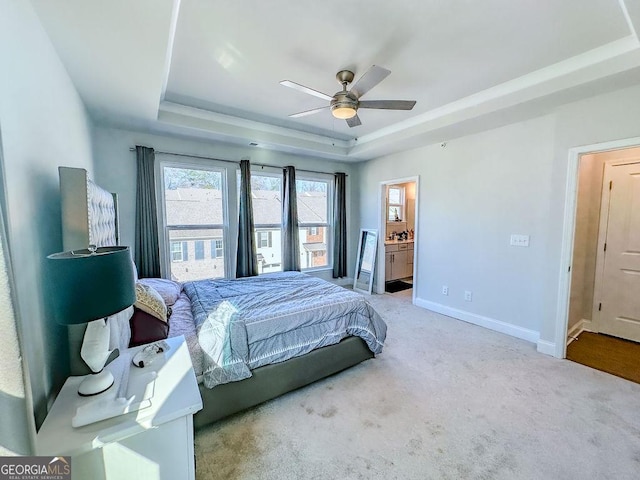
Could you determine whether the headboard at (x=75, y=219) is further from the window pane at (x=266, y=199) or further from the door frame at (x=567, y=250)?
the door frame at (x=567, y=250)

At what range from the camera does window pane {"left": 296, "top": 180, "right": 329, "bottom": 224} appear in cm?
493

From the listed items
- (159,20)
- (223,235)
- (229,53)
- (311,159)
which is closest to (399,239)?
(311,159)

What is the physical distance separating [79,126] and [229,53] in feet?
4.80

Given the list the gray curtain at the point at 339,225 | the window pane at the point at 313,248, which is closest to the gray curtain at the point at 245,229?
the window pane at the point at 313,248

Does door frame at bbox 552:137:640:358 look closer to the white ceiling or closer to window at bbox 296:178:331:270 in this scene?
the white ceiling

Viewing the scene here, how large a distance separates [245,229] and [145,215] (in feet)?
4.24

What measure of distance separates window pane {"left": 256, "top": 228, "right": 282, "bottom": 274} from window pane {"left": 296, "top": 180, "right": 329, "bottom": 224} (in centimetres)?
59

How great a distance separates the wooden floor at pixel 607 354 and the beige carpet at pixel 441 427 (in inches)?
8.2

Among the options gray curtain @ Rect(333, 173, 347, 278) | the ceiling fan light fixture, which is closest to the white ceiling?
the ceiling fan light fixture

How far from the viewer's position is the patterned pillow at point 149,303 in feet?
6.41

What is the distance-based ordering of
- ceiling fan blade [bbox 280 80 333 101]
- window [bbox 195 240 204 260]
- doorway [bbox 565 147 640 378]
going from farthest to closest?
window [bbox 195 240 204 260]
doorway [bbox 565 147 640 378]
ceiling fan blade [bbox 280 80 333 101]

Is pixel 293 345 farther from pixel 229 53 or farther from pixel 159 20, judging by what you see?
pixel 229 53

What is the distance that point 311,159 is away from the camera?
487 cm

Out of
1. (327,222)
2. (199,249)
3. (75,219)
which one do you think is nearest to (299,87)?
(75,219)
